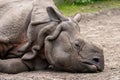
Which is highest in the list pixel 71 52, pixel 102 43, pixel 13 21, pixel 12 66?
pixel 13 21

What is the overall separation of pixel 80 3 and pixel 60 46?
939cm

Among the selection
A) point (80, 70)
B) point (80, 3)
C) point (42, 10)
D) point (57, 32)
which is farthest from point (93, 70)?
point (80, 3)

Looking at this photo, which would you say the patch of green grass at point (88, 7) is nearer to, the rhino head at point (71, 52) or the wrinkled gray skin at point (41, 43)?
the wrinkled gray skin at point (41, 43)

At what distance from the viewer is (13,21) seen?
23.3 feet

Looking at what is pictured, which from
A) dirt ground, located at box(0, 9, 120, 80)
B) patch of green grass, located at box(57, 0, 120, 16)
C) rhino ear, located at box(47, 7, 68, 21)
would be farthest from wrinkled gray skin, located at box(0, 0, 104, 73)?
patch of green grass, located at box(57, 0, 120, 16)

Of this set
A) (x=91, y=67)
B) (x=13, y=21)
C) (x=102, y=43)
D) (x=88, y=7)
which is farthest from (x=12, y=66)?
(x=88, y=7)

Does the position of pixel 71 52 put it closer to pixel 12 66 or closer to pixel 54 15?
pixel 54 15

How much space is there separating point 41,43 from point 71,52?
456 mm

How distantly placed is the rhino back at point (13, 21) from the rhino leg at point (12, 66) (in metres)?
0.30

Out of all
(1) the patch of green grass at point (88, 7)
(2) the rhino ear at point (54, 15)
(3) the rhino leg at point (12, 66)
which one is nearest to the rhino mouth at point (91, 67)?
(2) the rhino ear at point (54, 15)

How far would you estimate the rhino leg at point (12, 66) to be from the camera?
6.82m

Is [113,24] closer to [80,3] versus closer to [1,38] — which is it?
[80,3]

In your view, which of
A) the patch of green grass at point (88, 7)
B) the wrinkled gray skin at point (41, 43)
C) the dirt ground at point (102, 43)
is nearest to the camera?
the dirt ground at point (102, 43)

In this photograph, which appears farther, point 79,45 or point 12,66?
point 12,66
